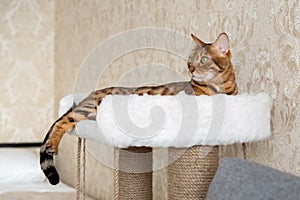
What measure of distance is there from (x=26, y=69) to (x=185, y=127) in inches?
102

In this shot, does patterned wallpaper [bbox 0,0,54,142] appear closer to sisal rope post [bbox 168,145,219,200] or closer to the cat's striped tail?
the cat's striped tail

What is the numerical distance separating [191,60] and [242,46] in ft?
0.87

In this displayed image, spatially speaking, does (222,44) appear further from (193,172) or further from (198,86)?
(193,172)

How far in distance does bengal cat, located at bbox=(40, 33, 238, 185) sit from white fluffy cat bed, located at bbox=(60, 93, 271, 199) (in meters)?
0.07

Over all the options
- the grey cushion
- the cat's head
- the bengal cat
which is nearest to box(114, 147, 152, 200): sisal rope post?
the bengal cat

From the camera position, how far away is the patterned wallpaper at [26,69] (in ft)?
12.3

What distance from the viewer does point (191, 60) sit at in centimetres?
165

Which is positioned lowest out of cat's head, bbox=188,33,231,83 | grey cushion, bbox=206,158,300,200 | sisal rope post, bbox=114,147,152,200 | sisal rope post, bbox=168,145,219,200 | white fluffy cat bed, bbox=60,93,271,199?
sisal rope post, bbox=114,147,152,200

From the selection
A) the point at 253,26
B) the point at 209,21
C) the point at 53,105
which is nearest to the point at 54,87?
the point at 53,105

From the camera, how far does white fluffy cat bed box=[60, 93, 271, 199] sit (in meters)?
1.37

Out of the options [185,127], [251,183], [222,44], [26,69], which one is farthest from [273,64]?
[26,69]

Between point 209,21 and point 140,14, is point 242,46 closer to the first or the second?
point 209,21

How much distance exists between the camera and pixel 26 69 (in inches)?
149

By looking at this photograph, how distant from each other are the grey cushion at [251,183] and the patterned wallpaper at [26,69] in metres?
2.64
